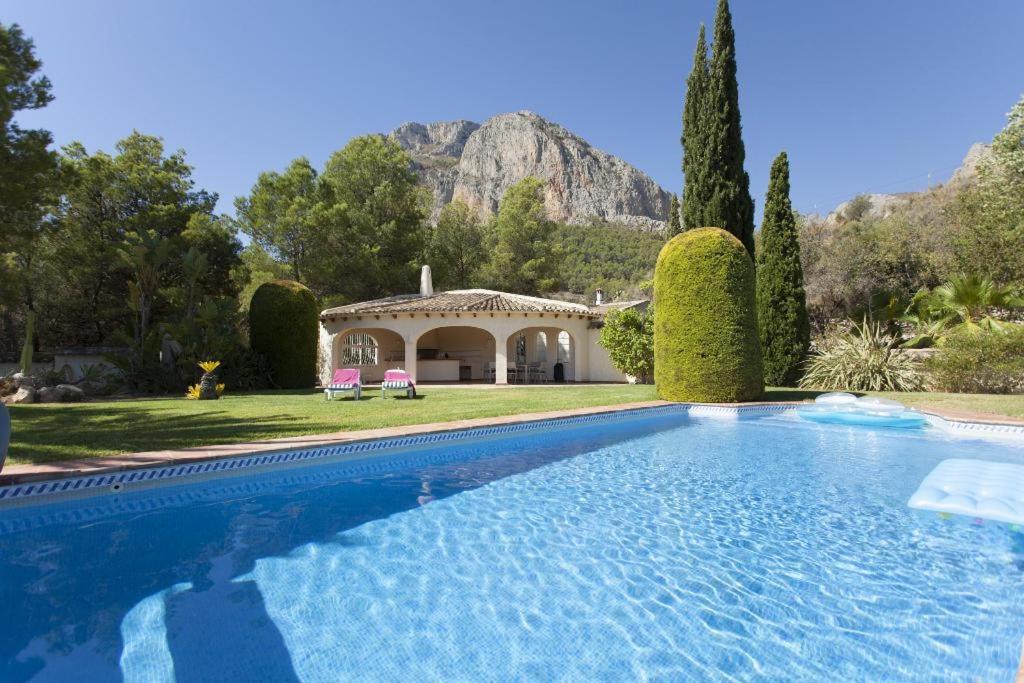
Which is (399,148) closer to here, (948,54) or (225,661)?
(948,54)

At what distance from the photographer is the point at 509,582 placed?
3.86 m

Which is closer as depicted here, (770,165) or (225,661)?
(225,661)

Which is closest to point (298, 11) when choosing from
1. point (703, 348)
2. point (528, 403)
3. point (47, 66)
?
point (47, 66)

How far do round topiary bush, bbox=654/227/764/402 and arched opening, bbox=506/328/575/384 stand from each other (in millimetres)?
8894

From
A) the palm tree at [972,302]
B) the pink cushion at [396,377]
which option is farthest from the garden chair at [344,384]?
the palm tree at [972,302]

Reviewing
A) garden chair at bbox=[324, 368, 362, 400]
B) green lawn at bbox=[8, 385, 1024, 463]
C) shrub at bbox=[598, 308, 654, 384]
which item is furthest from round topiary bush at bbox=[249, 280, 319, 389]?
shrub at bbox=[598, 308, 654, 384]

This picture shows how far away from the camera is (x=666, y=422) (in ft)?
40.6

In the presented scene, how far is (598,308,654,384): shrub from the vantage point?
1931 cm

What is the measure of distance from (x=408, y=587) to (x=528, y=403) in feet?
31.5

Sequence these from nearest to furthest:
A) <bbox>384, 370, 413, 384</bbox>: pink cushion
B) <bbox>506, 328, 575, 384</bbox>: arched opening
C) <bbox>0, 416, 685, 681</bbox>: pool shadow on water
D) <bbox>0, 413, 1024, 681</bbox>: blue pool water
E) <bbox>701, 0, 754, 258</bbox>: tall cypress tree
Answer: <bbox>0, 413, 1024, 681</bbox>: blue pool water, <bbox>0, 416, 685, 681</bbox>: pool shadow on water, <bbox>384, 370, 413, 384</bbox>: pink cushion, <bbox>701, 0, 754, 258</bbox>: tall cypress tree, <bbox>506, 328, 575, 384</bbox>: arched opening

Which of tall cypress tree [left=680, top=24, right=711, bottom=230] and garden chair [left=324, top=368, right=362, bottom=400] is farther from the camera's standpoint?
tall cypress tree [left=680, top=24, right=711, bottom=230]

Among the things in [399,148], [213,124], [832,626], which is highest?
[399,148]

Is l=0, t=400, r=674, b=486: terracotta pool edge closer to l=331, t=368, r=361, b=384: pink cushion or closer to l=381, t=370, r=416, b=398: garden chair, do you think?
l=381, t=370, r=416, b=398: garden chair

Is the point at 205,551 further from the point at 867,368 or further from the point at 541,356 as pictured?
the point at 541,356
